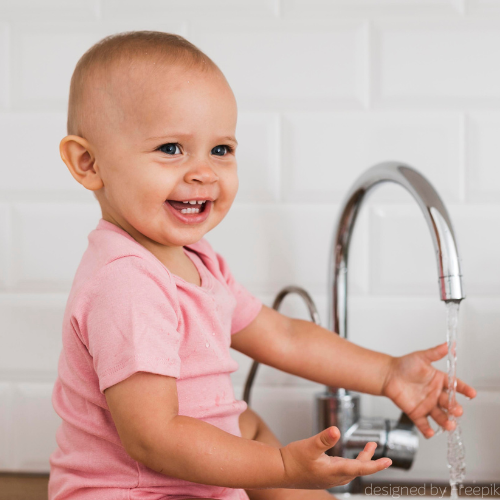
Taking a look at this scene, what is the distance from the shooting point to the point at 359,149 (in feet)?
3.36

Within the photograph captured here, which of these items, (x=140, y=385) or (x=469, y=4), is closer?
(x=140, y=385)

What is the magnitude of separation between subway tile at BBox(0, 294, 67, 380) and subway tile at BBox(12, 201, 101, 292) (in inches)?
0.9

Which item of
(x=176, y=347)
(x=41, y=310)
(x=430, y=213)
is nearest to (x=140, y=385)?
(x=176, y=347)

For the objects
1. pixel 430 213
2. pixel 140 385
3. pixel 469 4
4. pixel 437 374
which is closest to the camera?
pixel 140 385

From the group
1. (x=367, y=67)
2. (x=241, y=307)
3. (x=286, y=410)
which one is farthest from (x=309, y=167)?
(x=286, y=410)

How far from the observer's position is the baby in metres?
0.57

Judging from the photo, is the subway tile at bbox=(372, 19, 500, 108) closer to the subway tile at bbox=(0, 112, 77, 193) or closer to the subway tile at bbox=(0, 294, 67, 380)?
the subway tile at bbox=(0, 112, 77, 193)

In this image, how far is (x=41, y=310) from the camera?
1.06m

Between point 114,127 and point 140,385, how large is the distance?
0.88 ft

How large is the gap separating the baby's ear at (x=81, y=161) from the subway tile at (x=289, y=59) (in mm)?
409

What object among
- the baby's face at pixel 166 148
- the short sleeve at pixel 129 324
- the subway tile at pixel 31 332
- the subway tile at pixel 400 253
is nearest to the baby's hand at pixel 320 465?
the short sleeve at pixel 129 324

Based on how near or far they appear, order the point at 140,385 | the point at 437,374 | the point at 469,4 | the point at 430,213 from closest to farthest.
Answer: the point at 140,385, the point at 430,213, the point at 437,374, the point at 469,4

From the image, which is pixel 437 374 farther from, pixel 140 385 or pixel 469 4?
pixel 469 4

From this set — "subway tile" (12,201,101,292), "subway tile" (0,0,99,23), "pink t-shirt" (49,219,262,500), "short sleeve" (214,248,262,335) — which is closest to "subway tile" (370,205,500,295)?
"short sleeve" (214,248,262,335)
